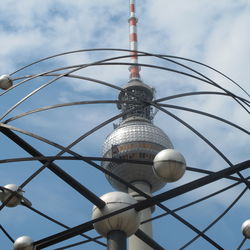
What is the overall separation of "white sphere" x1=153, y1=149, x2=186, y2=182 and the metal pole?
3.64 feet

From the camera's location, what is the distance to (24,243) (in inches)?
357

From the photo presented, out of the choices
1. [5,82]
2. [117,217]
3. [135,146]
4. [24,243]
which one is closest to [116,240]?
[117,217]

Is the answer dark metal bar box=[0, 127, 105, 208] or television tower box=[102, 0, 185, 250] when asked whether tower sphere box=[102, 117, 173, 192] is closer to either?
television tower box=[102, 0, 185, 250]

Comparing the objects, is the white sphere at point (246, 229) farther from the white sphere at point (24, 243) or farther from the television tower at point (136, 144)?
the television tower at point (136, 144)

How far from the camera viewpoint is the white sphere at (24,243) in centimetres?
902

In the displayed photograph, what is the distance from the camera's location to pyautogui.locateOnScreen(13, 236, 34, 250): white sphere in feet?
29.6

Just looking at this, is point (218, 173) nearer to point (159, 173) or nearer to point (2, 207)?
point (159, 173)

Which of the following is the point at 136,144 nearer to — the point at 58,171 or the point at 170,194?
the point at 58,171

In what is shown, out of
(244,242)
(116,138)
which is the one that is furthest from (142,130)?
(244,242)

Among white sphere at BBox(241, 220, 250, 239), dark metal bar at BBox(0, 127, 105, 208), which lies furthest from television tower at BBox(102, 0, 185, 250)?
dark metal bar at BBox(0, 127, 105, 208)

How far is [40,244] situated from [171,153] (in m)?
2.84

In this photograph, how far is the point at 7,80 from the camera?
911 centimetres

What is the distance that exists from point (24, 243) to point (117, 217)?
215 centimetres

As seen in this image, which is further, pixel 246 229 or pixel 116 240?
pixel 246 229
